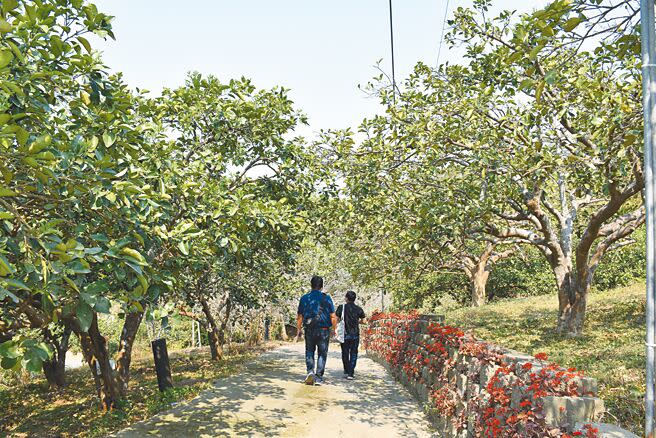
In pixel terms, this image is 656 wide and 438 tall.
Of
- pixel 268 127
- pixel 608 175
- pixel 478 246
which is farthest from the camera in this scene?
pixel 478 246

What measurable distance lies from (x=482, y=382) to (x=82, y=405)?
8.60 meters

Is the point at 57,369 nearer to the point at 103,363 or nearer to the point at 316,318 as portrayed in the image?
the point at 103,363

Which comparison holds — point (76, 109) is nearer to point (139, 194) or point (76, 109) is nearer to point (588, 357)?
point (139, 194)

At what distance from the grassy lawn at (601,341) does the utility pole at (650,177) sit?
43.7 inches

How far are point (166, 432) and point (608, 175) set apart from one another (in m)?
7.13


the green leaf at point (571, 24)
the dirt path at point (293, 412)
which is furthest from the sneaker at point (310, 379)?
the green leaf at point (571, 24)

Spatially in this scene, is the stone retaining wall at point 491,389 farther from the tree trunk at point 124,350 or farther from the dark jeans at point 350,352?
the tree trunk at point 124,350

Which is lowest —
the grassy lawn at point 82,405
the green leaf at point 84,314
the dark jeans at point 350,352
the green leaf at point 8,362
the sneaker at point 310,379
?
the grassy lawn at point 82,405

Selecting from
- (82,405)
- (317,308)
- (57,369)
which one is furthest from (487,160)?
(57,369)

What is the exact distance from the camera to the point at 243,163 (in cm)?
982

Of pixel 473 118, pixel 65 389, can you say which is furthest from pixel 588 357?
pixel 65 389

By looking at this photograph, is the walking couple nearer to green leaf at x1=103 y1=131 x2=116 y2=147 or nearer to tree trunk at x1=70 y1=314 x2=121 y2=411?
tree trunk at x1=70 y1=314 x2=121 y2=411

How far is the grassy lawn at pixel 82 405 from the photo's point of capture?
8.25 metres

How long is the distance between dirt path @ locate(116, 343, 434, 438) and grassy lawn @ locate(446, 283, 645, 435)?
2451 mm
